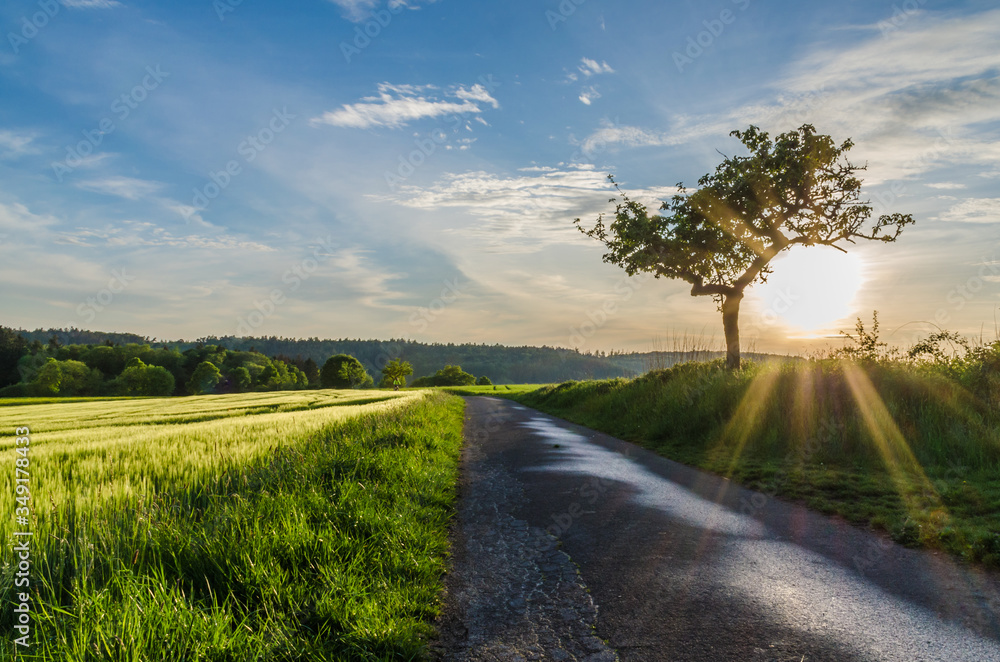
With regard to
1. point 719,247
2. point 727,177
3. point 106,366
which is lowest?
point 106,366

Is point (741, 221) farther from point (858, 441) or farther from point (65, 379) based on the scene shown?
point (65, 379)

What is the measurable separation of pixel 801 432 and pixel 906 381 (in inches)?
90.6

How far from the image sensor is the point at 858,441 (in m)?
8.28

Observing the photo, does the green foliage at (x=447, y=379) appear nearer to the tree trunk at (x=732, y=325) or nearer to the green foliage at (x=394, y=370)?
the green foliage at (x=394, y=370)

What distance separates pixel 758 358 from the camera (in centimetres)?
1628

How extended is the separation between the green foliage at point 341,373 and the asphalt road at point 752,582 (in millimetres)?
102696

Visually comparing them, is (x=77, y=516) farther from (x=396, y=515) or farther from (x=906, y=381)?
(x=906, y=381)

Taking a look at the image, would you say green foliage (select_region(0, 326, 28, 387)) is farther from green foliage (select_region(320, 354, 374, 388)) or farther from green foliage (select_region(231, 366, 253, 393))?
green foliage (select_region(320, 354, 374, 388))

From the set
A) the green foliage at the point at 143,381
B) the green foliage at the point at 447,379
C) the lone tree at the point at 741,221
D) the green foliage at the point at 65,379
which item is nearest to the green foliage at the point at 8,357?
the green foliage at the point at 65,379

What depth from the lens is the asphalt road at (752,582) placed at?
289 cm

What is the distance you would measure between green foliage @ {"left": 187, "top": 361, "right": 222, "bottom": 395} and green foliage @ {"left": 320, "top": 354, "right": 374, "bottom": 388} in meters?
20.5

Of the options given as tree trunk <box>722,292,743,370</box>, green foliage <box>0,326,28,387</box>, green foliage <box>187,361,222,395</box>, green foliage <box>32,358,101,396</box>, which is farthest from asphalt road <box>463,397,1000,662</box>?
green foliage <box>0,326,28,387</box>

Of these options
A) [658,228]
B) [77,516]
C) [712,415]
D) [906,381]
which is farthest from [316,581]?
[658,228]

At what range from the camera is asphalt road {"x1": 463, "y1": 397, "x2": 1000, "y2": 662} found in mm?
2889
